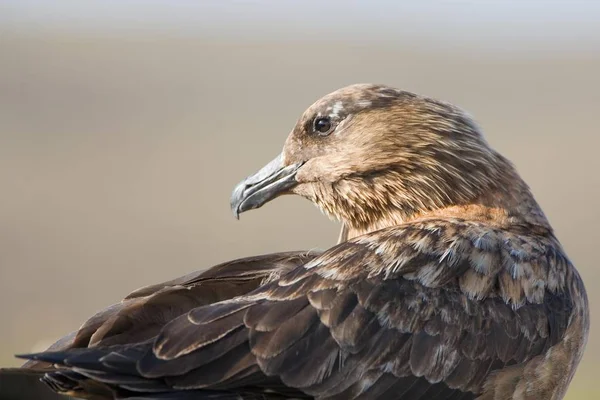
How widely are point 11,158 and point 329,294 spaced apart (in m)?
27.2

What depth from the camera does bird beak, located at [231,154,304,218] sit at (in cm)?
809

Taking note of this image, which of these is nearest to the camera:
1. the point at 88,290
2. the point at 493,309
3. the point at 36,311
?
the point at 493,309

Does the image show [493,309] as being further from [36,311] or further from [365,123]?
[36,311]

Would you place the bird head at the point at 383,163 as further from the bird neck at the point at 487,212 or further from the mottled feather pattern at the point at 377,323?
the mottled feather pattern at the point at 377,323

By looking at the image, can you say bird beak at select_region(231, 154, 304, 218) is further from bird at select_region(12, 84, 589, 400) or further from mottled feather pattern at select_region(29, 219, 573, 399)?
mottled feather pattern at select_region(29, 219, 573, 399)

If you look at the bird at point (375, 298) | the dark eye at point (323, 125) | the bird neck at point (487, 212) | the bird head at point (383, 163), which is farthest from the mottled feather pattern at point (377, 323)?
the dark eye at point (323, 125)

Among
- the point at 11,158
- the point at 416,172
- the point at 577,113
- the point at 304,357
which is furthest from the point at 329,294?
the point at 577,113

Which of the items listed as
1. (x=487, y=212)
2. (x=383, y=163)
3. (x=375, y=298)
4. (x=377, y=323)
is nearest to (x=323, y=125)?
(x=383, y=163)

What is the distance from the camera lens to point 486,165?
7.89 meters

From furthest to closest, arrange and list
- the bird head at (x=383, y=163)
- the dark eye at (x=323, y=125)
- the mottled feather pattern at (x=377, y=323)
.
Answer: the dark eye at (x=323, y=125), the bird head at (x=383, y=163), the mottled feather pattern at (x=377, y=323)

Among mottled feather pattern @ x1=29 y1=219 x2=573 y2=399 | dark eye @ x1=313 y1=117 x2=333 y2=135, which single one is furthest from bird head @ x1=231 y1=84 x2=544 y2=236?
mottled feather pattern @ x1=29 y1=219 x2=573 y2=399

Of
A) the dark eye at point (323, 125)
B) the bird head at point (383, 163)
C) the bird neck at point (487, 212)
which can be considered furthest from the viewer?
the dark eye at point (323, 125)

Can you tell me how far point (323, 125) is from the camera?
26.4 feet

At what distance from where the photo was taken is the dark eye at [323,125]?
8.03m
